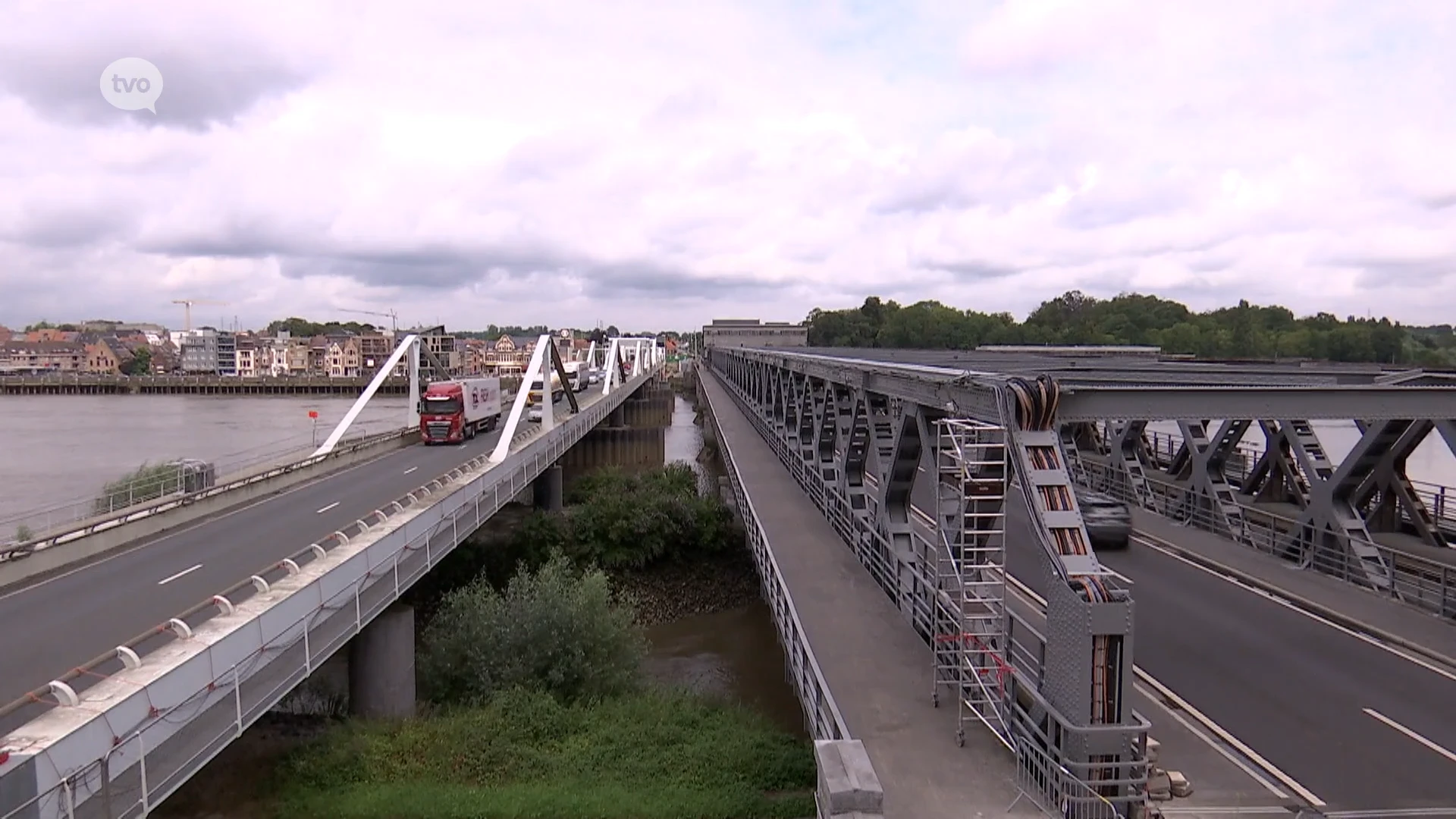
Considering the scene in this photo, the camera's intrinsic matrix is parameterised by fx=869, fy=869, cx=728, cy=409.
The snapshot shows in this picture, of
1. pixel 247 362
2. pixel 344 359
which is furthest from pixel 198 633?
pixel 247 362

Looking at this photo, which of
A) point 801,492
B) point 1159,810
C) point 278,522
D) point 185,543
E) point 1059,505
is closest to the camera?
point 1159,810

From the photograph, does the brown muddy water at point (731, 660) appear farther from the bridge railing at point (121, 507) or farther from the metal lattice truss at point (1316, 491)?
Answer: the bridge railing at point (121, 507)

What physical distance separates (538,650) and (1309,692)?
1201 cm

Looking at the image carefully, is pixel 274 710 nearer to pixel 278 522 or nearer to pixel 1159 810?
pixel 278 522

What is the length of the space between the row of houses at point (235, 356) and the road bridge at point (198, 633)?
128276 mm

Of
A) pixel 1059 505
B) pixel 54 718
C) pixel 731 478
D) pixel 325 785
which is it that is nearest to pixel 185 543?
pixel 325 785

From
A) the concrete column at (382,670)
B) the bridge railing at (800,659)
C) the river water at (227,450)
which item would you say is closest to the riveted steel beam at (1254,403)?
the bridge railing at (800,659)

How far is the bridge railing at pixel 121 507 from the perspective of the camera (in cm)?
1723

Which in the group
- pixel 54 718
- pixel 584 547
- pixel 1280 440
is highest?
pixel 1280 440

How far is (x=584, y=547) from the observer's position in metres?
29.0

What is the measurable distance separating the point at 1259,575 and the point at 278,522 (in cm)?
2172

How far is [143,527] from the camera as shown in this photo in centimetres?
1992

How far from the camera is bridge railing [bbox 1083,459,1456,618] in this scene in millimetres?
14555

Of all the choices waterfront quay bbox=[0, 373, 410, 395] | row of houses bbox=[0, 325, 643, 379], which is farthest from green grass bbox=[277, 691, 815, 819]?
row of houses bbox=[0, 325, 643, 379]
